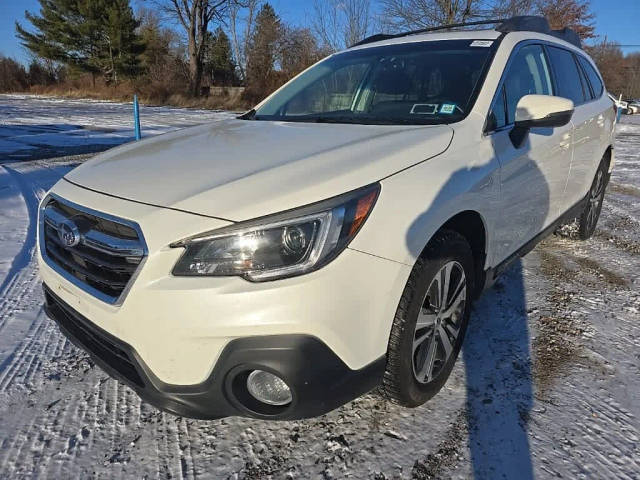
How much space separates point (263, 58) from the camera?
26.4 m

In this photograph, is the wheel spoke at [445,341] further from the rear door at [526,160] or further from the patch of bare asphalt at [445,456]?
A: the rear door at [526,160]

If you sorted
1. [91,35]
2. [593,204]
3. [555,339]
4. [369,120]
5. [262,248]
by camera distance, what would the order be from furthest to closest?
[91,35]
[593,204]
[555,339]
[369,120]
[262,248]

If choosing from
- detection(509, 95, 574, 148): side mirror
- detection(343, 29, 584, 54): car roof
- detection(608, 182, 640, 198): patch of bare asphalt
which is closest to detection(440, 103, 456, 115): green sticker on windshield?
detection(509, 95, 574, 148): side mirror

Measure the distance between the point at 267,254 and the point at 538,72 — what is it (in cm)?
242

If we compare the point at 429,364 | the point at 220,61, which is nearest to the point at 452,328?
the point at 429,364

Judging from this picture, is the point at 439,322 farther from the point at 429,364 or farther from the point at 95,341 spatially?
the point at 95,341

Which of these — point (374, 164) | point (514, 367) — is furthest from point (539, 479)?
point (374, 164)

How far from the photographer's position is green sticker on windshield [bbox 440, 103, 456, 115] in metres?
2.24

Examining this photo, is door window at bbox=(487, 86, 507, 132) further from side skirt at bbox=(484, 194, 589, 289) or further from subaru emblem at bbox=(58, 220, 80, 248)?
subaru emblem at bbox=(58, 220, 80, 248)

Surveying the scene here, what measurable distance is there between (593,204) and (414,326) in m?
3.39

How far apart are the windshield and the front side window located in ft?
0.62

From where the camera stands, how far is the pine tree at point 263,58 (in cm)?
2556

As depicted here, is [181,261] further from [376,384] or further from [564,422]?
[564,422]

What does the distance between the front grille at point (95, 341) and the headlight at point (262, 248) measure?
1.41ft
